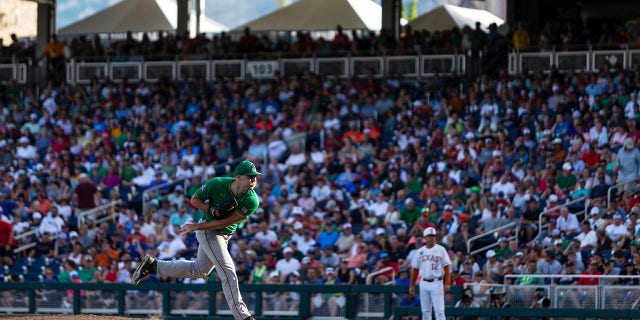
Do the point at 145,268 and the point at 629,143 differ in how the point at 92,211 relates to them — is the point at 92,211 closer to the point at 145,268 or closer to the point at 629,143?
the point at 629,143

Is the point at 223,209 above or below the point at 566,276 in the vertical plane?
above

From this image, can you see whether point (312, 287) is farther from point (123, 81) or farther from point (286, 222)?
point (123, 81)

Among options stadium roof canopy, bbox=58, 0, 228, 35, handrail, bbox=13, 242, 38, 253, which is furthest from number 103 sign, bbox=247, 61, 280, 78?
handrail, bbox=13, 242, 38, 253

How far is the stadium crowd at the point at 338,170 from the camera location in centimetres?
2141

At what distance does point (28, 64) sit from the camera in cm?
3159

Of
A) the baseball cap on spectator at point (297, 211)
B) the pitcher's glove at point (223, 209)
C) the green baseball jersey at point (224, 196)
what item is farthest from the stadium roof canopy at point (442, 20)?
the pitcher's glove at point (223, 209)

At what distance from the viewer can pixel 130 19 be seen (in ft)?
109

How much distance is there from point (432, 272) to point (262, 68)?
13.4 m

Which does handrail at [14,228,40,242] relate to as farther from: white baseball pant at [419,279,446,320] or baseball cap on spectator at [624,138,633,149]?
baseball cap on spectator at [624,138,633,149]

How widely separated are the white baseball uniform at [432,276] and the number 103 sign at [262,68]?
42.4 feet

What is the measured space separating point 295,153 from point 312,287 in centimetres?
609

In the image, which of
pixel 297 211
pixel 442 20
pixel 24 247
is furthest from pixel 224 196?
pixel 442 20

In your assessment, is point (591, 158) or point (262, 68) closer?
point (591, 158)

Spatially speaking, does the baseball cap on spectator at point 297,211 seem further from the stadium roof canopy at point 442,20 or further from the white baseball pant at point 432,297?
the stadium roof canopy at point 442,20
